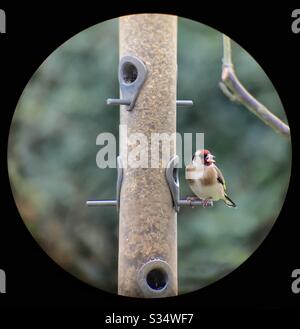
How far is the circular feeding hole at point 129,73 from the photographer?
3.91 meters

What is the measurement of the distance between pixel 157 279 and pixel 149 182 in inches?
19.5

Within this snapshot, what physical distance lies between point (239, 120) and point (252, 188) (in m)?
0.61

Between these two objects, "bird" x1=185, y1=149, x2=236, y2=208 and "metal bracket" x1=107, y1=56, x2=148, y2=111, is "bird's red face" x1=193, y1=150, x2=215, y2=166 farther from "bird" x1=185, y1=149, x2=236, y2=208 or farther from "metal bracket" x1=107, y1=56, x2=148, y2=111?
"metal bracket" x1=107, y1=56, x2=148, y2=111

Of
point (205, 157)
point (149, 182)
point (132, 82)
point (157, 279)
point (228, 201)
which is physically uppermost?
point (132, 82)

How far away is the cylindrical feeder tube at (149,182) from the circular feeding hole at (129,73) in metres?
0.06

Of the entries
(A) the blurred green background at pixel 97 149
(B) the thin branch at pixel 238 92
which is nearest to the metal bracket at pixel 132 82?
(B) the thin branch at pixel 238 92

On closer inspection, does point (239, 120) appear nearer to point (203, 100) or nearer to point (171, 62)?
point (203, 100)

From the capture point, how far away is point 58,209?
6422mm

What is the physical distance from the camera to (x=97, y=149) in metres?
6.24

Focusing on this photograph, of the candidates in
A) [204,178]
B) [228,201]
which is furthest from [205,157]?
[228,201]

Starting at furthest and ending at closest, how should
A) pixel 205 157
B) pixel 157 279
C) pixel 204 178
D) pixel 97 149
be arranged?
pixel 97 149 → pixel 205 157 → pixel 204 178 → pixel 157 279

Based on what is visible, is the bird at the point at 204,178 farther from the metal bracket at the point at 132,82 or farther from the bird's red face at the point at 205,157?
the metal bracket at the point at 132,82

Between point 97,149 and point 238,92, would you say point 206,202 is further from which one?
point 97,149

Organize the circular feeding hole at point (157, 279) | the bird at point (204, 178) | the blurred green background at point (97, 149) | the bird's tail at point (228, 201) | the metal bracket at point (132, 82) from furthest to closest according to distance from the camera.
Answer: the blurred green background at point (97, 149) → the bird's tail at point (228, 201) → the bird at point (204, 178) → the metal bracket at point (132, 82) → the circular feeding hole at point (157, 279)
